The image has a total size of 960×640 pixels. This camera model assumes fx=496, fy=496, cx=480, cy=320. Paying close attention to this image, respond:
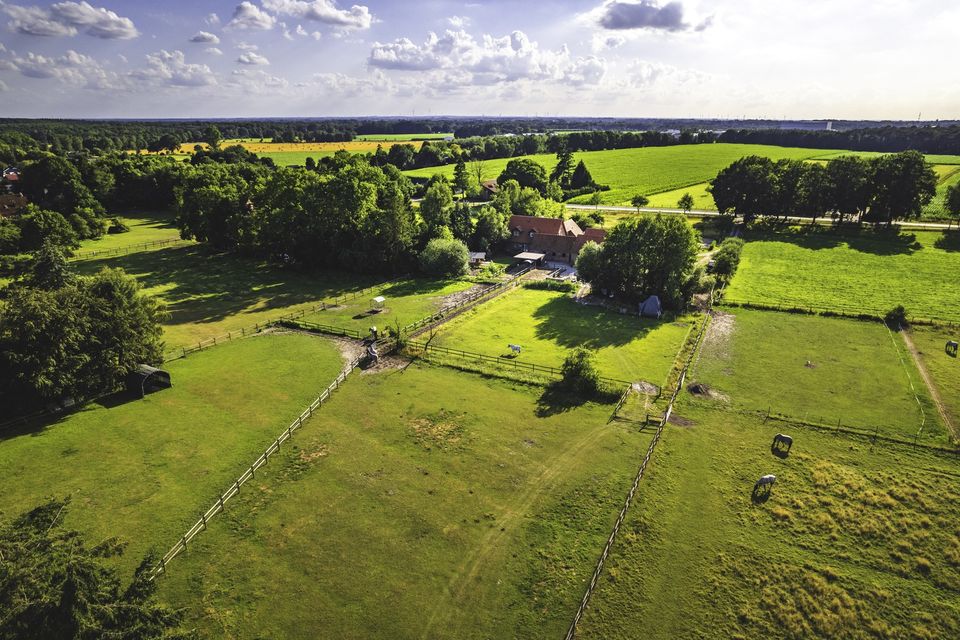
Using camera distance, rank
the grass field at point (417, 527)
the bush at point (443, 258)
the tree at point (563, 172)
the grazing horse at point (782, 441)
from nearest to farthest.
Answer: the grass field at point (417, 527) < the grazing horse at point (782, 441) < the bush at point (443, 258) < the tree at point (563, 172)

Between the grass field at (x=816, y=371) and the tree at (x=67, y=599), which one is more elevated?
the tree at (x=67, y=599)

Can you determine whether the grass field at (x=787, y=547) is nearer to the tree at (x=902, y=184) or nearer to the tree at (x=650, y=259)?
the tree at (x=650, y=259)

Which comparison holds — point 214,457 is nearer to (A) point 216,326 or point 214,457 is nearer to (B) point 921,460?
(A) point 216,326

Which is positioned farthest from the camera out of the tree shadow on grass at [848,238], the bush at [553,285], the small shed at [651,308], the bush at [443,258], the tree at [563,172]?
the tree at [563,172]

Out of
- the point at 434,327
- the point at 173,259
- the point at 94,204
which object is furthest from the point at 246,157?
the point at 434,327

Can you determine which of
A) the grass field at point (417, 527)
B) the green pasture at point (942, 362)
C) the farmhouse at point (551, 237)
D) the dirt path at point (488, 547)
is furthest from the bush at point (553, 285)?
the green pasture at point (942, 362)

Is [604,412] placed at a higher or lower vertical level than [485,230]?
lower

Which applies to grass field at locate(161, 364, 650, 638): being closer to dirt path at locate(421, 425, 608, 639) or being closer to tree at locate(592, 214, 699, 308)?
dirt path at locate(421, 425, 608, 639)

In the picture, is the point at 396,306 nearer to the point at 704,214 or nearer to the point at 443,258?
the point at 443,258
